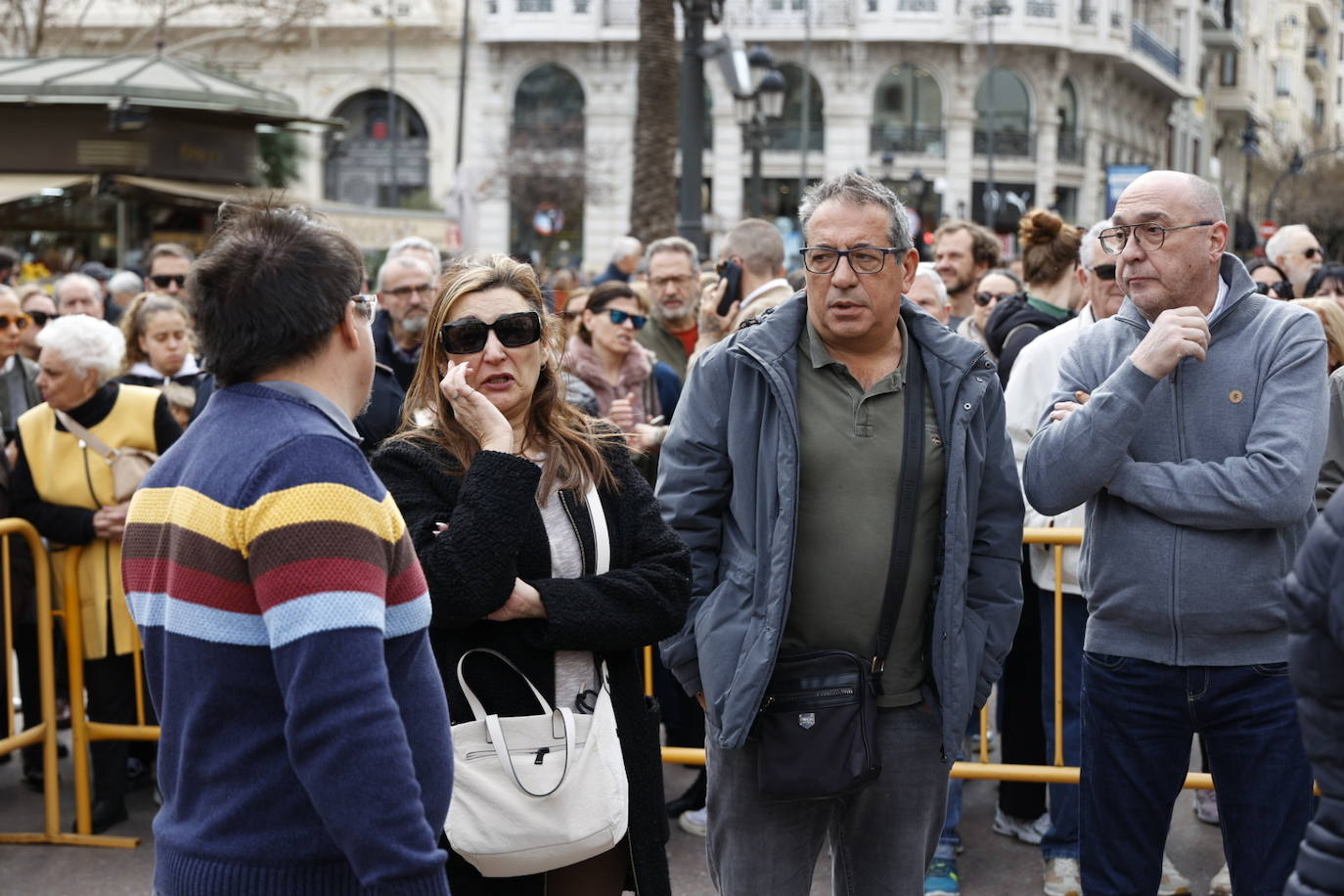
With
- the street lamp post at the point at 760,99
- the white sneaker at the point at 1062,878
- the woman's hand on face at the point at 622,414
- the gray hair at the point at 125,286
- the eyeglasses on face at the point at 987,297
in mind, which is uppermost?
the street lamp post at the point at 760,99

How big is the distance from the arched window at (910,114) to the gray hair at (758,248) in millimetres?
46521

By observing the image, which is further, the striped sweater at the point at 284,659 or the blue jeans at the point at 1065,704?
the blue jeans at the point at 1065,704

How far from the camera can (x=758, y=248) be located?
678cm

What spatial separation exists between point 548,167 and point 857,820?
47.7 metres

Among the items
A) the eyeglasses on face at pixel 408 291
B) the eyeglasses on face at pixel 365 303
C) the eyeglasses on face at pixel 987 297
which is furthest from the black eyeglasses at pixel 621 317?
the eyeglasses on face at pixel 365 303

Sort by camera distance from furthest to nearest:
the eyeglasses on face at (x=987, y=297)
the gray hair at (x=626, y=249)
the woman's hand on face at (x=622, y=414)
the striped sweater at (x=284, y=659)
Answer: the gray hair at (x=626, y=249), the eyeglasses on face at (x=987, y=297), the woman's hand on face at (x=622, y=414), the striped sweater at (x=284, y=659)

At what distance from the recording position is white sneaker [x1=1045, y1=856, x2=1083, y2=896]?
5043 millimetres

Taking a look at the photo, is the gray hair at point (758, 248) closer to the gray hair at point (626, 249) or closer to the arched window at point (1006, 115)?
the gray hair at point (626, 249)

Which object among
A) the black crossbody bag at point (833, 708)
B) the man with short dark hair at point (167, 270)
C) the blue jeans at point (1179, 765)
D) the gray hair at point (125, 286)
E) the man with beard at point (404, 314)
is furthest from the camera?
the gray hair at point (125, 286)

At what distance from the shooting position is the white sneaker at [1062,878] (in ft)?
16.5

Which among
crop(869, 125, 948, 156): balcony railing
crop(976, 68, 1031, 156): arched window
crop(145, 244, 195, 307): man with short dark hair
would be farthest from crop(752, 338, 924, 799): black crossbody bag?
crop(976, 68, 1031, 156): arched window

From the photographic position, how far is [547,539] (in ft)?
11.3

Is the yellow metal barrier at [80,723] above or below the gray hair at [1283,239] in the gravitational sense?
below

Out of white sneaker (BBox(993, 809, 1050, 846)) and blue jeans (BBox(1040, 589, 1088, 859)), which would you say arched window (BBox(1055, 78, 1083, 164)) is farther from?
blue jeans (BBox(1040, 589, 1088, 859))
